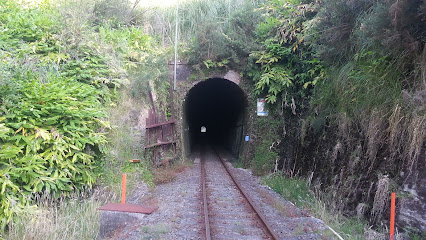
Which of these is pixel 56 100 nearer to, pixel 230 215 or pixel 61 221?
pixel 61 221

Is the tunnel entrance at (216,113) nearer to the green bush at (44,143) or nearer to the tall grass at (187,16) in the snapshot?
the tall grass at (187,16)

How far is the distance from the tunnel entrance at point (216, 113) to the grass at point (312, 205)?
Result: 5.65 m

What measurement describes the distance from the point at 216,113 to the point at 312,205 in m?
22.2

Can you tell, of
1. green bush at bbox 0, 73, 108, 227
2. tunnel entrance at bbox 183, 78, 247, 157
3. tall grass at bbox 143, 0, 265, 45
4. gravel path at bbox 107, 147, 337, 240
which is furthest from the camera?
tall grass at bbox 143, 0, 265, 45

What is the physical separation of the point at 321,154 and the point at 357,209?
9.29ft

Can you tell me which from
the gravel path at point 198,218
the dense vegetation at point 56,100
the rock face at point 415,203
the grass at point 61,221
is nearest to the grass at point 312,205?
the gravel path at point 198,218

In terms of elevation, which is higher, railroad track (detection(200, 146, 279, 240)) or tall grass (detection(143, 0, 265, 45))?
tall grass (detection(143, 0, 265, 45))

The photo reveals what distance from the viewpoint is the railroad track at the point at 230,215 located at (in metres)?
5.97

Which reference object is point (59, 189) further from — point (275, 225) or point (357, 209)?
point (357, 209)

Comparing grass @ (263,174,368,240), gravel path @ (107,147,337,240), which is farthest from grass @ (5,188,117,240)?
grass @ (263,174,368,240)

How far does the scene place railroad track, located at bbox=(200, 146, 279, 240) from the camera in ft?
19.6

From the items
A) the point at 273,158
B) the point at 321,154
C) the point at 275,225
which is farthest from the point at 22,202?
the point at 273,158

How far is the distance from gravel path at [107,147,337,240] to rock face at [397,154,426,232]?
1.33 meters

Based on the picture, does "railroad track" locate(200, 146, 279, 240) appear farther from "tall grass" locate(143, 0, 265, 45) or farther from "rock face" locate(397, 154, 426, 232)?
"tall grass" locate(143, 0, 265, 45)
